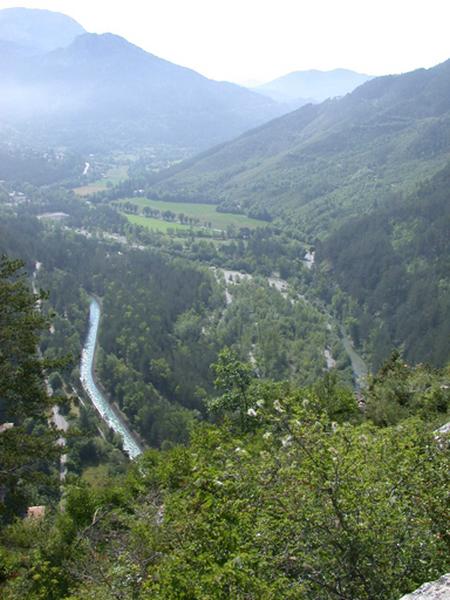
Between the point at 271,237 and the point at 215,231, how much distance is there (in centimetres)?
2606

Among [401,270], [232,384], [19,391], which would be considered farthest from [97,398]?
[401,270]

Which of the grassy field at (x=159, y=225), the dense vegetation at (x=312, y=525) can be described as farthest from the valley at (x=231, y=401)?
the grassy field at (x=159, y=225)

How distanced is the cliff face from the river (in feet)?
203

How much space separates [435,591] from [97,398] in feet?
266

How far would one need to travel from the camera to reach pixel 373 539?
8305 millimetres

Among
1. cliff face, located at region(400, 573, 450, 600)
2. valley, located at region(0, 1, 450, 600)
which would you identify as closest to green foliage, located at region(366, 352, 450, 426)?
valley, located at region(0, 1, 450, 600)

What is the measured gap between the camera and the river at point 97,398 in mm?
72394

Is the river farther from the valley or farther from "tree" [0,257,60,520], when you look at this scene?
"tree" [0,257,60,520]

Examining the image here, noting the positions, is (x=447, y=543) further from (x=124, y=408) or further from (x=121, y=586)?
(x=124, y=408)

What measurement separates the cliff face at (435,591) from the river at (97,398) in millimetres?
61782

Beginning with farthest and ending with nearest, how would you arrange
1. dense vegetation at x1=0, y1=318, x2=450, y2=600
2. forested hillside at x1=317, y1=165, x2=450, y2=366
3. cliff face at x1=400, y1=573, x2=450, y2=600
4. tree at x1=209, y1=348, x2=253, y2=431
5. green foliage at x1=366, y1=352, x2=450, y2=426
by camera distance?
1. forested hillside at x1=317, y1=165, x2=450, y2=366
2. tree at x1=209, y1=348, x2=253, y2=431
3. green foliage at x1=366, y1=352, x2=450, y2=426
4. dense vegetation at x1=0, y1=318, x2=450, y2=600
5. cliff face at x1=400, y1=573, x2=450, y2=600

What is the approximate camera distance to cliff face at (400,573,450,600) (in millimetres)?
7051

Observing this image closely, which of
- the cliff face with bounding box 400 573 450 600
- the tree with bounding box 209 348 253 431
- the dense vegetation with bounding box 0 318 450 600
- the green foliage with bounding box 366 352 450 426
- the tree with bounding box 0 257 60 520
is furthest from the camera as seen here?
the tree with bounding box 209 348 253 431

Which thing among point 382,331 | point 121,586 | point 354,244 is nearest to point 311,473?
point 121,586
